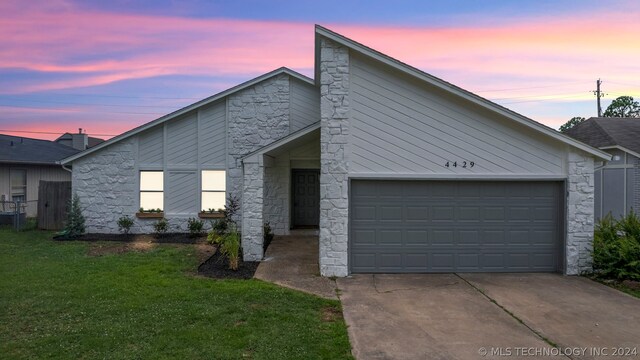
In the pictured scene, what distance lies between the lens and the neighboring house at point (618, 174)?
14.1 meters

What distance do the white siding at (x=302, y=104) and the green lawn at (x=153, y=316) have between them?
6617mm

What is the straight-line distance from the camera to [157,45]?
1541 cm

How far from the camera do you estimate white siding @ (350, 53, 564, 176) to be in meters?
8.86

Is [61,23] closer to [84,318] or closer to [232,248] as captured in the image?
[232,248]

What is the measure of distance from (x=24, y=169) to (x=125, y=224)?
1052 cm

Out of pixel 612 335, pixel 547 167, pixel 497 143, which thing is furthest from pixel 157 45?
pixel 612 335

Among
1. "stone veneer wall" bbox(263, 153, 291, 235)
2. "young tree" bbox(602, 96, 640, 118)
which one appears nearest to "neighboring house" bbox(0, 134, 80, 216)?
"stone veneer wall" bbox(263, 153, 291, 235)

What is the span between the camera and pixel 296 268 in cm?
937

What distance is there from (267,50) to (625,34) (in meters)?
12.8

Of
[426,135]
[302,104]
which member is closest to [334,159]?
[426,135]

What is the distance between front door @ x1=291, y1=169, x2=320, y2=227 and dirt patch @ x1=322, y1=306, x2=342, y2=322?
8481mm

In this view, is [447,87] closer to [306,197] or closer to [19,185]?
[306,197]

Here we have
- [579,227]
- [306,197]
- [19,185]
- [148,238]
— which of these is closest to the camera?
[579,227]

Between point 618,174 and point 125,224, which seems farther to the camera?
point 618,174
